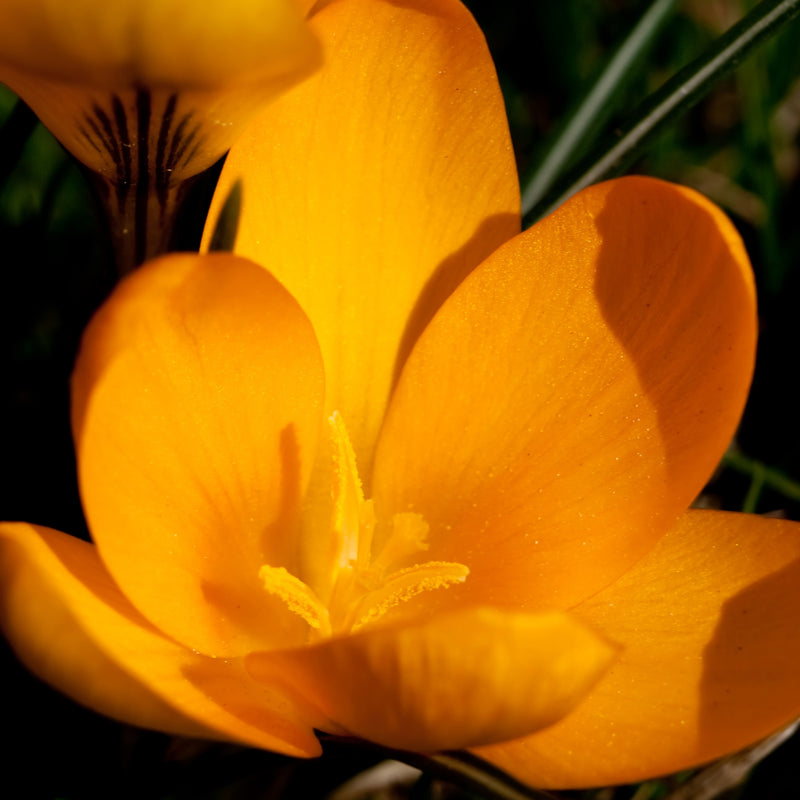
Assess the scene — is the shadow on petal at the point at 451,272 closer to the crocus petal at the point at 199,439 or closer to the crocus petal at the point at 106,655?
the crocus petal at the point at 199,439

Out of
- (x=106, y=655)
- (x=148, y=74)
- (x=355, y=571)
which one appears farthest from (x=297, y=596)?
(x=148, y=74)

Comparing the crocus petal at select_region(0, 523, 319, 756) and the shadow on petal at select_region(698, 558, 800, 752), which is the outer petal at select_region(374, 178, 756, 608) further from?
the crocus petal at select_region(0, 523, 319, 756)

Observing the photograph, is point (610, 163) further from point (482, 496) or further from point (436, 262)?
point (482, 496)

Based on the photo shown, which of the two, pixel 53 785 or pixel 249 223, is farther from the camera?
pixel 53 785

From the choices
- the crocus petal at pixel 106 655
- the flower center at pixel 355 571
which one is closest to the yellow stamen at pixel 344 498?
the flower center at pixel 355 571

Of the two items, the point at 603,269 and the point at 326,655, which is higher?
the point at 603,269

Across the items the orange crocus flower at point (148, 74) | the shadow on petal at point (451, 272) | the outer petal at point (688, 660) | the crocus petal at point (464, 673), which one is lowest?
the outer petal at point (688, 660)

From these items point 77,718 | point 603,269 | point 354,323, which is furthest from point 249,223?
point 77,718
